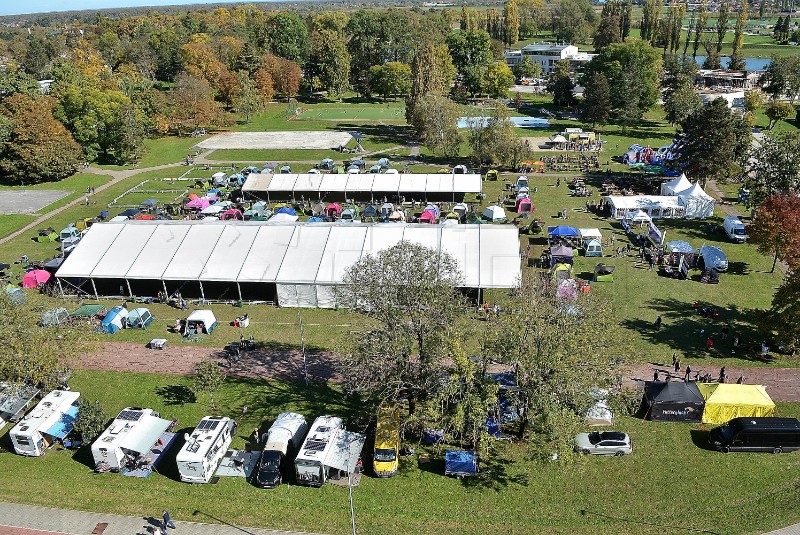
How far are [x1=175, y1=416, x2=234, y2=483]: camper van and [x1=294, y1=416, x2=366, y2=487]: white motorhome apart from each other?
3044 mm

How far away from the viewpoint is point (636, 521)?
1697 cm

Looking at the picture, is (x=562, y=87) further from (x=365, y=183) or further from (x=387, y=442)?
(x=387, y=442)

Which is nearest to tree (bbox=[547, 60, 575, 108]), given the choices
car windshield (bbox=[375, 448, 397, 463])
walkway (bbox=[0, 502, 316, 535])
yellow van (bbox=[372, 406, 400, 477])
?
yellow van (bbox=[372, 406, 400, 477])

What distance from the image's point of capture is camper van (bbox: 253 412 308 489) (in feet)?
Answer: 60.5

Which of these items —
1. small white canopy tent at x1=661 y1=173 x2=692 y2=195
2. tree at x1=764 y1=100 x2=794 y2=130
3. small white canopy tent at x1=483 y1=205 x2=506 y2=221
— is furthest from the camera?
tree at x1=764 y1=100 x2=794 y2=130

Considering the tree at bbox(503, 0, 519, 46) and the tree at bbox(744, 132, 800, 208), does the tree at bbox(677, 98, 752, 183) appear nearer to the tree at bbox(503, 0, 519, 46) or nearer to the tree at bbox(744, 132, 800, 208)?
the tree at bbox(744, 132, 800, 208)

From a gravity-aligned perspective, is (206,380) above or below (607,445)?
above

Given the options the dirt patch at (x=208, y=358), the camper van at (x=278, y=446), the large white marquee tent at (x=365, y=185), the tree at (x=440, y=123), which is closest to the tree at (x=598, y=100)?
the tree at (x=440, y=123)

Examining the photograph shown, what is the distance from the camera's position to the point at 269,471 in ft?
60.6

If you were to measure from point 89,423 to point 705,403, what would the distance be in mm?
22335

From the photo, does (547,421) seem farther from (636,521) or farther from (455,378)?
(636,521)

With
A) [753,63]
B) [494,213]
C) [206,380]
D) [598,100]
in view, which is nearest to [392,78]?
[598,100]

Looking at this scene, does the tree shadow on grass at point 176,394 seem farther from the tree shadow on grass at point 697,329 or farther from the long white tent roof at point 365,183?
the long white tent roof at point 365,183

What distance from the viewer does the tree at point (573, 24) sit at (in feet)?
464
